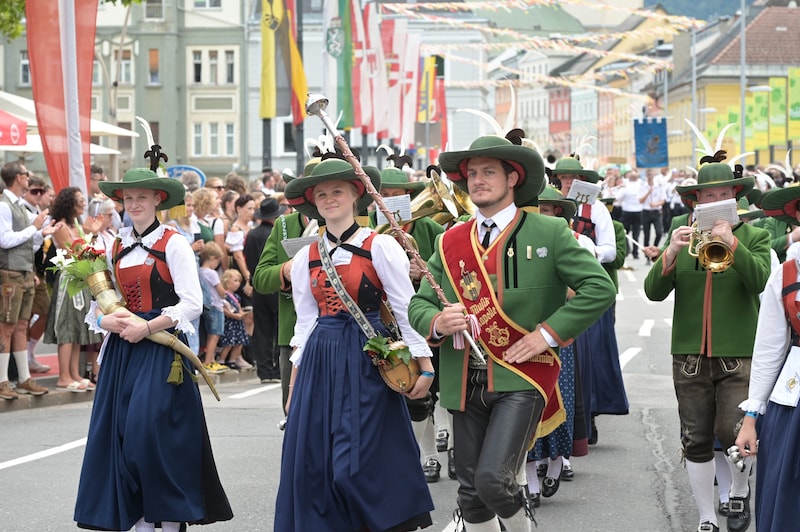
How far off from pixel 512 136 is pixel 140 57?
66.3m

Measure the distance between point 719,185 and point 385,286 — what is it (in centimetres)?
204

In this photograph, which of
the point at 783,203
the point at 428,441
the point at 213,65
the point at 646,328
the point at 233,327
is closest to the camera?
the point at 783,203

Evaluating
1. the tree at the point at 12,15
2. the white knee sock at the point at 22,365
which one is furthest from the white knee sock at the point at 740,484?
the tree at the point at 12,15

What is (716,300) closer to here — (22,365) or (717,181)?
(717,181)

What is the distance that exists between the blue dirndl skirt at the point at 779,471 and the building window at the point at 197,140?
232 ft

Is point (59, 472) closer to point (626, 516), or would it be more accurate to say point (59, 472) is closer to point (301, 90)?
point (626, 516)

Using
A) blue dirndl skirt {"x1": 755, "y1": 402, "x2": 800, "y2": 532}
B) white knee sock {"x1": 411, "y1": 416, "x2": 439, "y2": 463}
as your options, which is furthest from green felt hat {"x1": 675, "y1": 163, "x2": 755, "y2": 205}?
white knee sock {"x1": 411, "y1": 416, "x2": 439, "y2": 463}

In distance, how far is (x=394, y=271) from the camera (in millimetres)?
6391

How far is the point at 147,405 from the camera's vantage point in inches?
262

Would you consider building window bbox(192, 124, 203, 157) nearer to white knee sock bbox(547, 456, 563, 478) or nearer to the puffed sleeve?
white knee sock bbox(547, 456, 563, 478)

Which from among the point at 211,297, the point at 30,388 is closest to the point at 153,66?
the point at 211,297

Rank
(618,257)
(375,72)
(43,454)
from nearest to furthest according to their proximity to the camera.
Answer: (43,454)
(618,257)
(375,72)

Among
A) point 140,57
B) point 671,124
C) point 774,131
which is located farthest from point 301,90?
point 671,124

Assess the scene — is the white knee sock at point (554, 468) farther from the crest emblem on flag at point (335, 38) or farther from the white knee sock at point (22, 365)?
the crest emblem on flag at point (335, 38)
